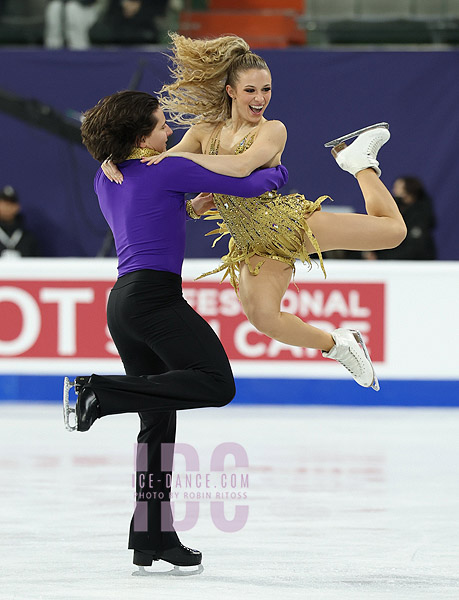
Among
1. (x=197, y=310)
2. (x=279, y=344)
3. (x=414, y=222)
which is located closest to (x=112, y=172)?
(x=197, y=310)

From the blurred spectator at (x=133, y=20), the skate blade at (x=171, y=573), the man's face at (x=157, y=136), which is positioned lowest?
the skate blade at (x=171, y=573)

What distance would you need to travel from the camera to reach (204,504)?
4633mm

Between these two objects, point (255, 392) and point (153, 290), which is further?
point (255, 392)

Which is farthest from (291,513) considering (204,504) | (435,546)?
(435,546)

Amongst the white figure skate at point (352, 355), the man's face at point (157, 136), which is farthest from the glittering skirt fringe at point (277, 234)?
the man's face at point (157, 136)

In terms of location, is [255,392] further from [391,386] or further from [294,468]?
[294,468]

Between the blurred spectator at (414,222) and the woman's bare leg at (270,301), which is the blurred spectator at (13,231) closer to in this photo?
the blurred spectator at (414,222)

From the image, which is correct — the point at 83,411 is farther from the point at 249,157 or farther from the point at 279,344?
the point at 279,344

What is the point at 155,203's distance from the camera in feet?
11.3

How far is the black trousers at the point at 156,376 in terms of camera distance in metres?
3.34

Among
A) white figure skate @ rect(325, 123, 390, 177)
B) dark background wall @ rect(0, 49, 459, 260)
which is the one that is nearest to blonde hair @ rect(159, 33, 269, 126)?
white figure skate @ rect(325, 123, 390, 177)

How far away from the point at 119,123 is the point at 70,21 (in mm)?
6353

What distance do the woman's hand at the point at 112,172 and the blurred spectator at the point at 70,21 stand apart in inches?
245

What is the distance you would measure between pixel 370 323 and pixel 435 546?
3.35 m
